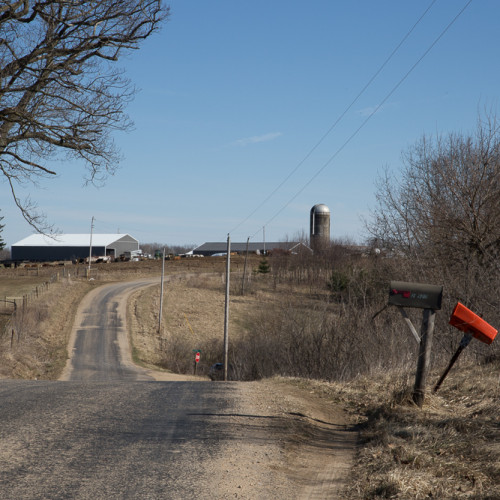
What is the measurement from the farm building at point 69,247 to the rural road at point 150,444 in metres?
111

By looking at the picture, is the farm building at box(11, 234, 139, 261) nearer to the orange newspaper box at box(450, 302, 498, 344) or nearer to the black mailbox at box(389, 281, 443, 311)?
the black mailbox at box(389, 281, 443, 311)

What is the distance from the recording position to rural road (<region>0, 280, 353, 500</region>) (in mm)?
5238

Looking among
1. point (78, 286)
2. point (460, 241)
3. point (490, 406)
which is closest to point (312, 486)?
point (490, 406)

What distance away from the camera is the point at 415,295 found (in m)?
7.84

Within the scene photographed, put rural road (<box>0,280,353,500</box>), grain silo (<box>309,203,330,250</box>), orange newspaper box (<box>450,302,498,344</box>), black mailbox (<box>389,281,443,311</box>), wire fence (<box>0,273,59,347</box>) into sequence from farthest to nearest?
grain silo (<box>309,203,330,250</box>) → wire fence (<box>0,273,59,347</box>) → black mailbox (<box>389,281,443,311</box>) → orange newspaper box (<box>450,302,498,344</box>) → rural road (<box>0,280,353,500</box>)

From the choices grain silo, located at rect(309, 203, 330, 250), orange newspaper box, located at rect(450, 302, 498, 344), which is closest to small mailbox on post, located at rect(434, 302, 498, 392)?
orange newspaper box, located at rect(450, 302, 498, 344)

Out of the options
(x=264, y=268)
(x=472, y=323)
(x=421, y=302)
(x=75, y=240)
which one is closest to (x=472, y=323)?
(x=472, y=323)

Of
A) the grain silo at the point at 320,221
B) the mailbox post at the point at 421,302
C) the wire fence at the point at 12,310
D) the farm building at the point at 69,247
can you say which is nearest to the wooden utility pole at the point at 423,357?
the mailbox post at the point at 421,302

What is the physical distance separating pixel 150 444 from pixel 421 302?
12.4 ft

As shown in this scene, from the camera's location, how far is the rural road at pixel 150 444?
5238 mm

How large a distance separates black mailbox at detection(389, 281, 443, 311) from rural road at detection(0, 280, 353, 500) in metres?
1.85

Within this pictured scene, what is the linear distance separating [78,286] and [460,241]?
178 feet

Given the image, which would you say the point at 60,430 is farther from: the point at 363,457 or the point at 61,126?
the point at 61,126

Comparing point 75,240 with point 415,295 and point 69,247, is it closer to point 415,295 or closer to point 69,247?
point 69,247
